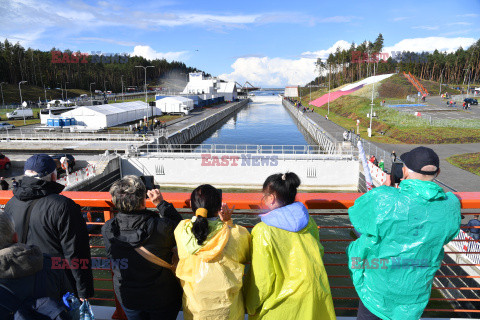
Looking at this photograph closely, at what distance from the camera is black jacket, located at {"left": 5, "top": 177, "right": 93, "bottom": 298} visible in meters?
2.15

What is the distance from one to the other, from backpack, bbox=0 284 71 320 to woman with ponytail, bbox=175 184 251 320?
2.36ft

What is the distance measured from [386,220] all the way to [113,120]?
40457 mm

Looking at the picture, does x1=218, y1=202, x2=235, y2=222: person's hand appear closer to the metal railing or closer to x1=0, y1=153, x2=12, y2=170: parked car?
the metal railing

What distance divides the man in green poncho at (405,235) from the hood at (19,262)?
5.95 feet

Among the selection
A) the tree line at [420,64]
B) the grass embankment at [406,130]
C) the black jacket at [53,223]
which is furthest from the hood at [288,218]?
the tree line at [420,64]

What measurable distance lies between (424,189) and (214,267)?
1.36 meters

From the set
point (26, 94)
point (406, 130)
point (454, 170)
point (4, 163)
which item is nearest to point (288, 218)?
point (454, 170)

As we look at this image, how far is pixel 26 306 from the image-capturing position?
1475mm

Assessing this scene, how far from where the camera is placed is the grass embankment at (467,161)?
19.9m

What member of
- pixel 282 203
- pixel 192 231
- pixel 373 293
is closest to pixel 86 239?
pixel 192 231

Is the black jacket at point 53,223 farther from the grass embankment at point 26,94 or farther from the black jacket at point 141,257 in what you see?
the grass embankment at point 26,94

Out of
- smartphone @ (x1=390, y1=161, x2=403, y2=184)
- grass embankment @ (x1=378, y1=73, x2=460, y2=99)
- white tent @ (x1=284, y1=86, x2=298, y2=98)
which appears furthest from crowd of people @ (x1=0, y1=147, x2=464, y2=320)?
white tent @ (x1=284, y1=86, x2=298, y2=98)

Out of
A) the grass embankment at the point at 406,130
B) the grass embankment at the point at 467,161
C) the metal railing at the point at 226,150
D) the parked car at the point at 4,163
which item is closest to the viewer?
the grass embankment at the point at 467,161

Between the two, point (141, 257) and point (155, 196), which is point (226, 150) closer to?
point (155, 196)
